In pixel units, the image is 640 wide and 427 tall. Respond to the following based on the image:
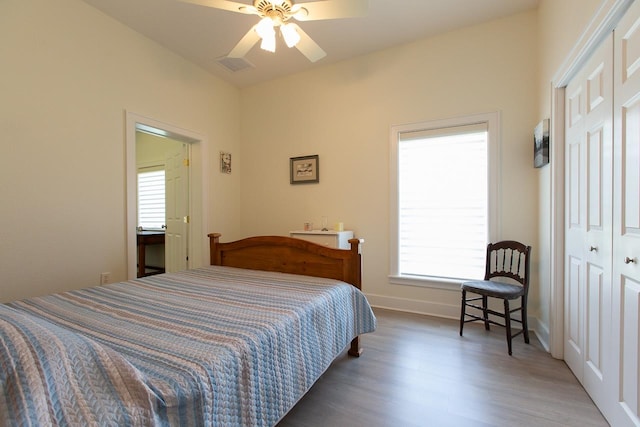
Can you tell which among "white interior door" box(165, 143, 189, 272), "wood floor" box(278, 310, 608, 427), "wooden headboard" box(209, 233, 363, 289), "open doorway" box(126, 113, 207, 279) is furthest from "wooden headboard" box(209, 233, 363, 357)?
"white interior door" box(165, 143, 189, 272)

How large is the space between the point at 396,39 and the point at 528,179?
195cm

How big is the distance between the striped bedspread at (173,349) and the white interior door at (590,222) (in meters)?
1.30

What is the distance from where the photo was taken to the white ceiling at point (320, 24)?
2.45 meters

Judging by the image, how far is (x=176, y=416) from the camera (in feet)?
2.51

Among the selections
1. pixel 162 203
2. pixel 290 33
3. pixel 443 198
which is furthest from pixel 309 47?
pixel 162 203

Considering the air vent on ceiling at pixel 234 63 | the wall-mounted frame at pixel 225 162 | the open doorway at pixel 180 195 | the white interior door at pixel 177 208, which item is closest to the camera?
the open doorway at pixel 180 195

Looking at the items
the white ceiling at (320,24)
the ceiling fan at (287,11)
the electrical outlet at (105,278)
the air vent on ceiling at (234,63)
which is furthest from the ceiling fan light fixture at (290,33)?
the electrical outlet at (105,278)

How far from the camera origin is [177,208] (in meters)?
3.78

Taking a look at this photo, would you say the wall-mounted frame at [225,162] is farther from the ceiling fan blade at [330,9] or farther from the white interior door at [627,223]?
the white interior door at [627,223]

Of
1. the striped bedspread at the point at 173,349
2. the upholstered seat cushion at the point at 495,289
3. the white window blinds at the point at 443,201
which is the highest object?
the white window blinds at the point at 443,201

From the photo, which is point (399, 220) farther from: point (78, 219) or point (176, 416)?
point (78, 219)

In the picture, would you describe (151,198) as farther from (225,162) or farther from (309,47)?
(309,47)

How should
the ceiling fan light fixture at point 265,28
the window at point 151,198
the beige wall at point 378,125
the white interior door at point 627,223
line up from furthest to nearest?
the window at point 151,198
the beige wall at point 378,125
the ceiling fan light fixture at point 265,28
the white interior door at point 627,223

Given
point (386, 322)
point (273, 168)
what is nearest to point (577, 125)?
point (386, 322)
